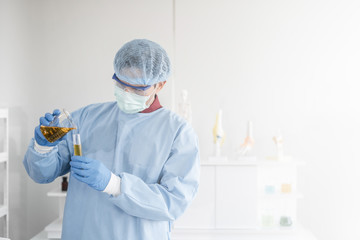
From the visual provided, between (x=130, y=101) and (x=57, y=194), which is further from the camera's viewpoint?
(x=57, y=194)

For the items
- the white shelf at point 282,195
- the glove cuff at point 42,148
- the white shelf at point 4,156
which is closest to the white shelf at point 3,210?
the white shelf at point 4,156

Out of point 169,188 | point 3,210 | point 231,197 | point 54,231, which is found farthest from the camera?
point 231,197

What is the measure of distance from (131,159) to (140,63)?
357 millimetres

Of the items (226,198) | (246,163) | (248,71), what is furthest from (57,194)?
(248,71)

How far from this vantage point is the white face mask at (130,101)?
4.81 feet

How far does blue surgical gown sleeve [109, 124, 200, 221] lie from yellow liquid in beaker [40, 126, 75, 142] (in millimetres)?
246

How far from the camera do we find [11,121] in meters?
2.62

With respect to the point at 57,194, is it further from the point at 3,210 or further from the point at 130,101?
the point at 130,101

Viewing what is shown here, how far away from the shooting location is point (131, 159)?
145 centimetres

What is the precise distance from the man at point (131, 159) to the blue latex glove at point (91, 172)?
3 centimetres

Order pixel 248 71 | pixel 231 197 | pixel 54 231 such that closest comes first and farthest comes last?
pixel 54 231 < pixel 231 197 < pixel 248 71

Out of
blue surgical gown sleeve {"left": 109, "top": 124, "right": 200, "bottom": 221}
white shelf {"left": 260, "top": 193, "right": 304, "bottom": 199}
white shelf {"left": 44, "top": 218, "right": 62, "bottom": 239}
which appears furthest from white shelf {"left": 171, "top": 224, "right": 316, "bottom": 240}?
blue surgical gown sleeve {"left": 109, "top": 124, "right": 200, "bottom": 221}

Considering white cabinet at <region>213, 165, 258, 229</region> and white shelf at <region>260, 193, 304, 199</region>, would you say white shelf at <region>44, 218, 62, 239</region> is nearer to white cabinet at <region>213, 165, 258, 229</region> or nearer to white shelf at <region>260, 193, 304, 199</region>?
white cabinet at <region>213, 165, 258, 229</region>

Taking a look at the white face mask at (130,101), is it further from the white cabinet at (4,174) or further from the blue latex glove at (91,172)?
the white cabinet at (4,174)
